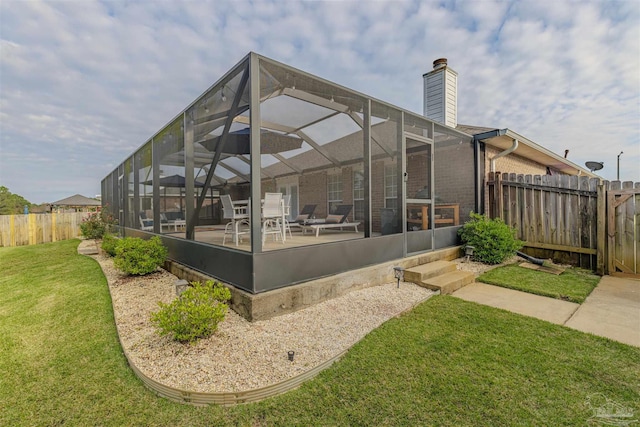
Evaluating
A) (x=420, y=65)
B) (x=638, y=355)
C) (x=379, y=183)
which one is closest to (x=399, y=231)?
(x=379, y=183)

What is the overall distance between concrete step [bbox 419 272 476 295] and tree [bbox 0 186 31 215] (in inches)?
1459

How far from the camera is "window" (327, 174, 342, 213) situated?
9126 mm

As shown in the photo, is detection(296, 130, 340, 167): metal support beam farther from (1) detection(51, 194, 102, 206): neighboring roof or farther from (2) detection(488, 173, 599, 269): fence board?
(1) detection(51, 194, 102, 206): neighboring roof

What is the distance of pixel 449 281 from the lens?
4.47 meters

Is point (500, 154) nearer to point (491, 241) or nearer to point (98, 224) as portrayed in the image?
point (491, 241)

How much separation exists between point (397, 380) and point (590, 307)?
3.42 meters

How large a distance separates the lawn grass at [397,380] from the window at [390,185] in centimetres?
236

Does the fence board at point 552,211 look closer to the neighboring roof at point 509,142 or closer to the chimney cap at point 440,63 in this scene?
the neighboring roof at point 509,142

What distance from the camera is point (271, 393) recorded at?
2.03 m

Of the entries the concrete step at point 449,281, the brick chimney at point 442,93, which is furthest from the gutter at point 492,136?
the concrete step at point 449,281

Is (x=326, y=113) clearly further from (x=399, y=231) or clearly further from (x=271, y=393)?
(x=271, y=393)

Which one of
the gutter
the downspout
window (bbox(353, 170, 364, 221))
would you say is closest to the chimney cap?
the gutter

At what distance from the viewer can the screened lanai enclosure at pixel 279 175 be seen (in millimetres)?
3418

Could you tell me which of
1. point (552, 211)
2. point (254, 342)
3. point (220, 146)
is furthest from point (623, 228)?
point (220, 146)
